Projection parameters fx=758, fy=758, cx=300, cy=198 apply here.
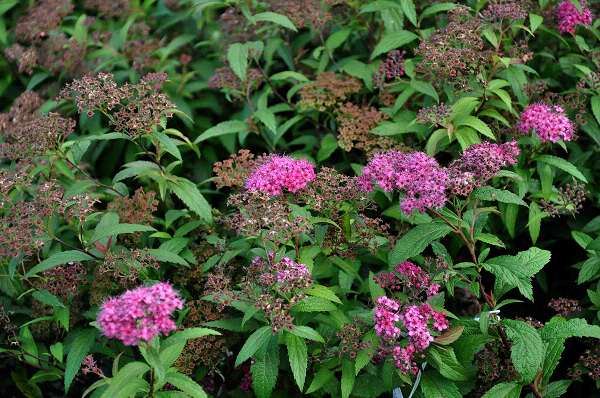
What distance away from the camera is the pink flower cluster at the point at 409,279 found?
3160 millimetres

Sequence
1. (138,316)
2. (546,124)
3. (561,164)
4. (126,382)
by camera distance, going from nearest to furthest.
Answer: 1. (138,316)
2. (126,382)
3. (546,124)
4. (561,164)

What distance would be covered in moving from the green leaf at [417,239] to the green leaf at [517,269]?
24 centimetres

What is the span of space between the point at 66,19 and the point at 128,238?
245 cm

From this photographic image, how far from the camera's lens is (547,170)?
3.84 m

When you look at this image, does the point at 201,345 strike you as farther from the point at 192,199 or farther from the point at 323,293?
the point at 192,199

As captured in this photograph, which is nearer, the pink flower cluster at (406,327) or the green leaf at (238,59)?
the pink flower cluster at (406,327)

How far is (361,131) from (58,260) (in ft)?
5.65

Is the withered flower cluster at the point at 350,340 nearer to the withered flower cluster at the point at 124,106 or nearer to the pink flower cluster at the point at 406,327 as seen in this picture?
the pink flower cluster at the point at 406,327

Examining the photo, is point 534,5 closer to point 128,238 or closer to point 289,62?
point 289,62

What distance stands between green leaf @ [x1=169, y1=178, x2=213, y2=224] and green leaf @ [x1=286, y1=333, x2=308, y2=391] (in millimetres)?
908

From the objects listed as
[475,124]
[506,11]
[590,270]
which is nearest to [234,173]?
[475,124]

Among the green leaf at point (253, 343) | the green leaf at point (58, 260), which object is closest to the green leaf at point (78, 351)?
the green leaf at point (58, 260)

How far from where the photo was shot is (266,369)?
3.15 meters

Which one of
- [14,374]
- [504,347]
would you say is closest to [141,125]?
[14,374]
